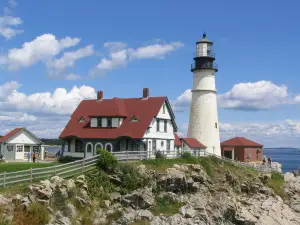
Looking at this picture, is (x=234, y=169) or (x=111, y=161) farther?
(x=234, y=169)

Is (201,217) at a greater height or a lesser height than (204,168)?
lesser

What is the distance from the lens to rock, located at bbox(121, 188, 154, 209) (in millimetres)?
29023

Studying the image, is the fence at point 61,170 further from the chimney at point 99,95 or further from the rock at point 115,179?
the chimney at point 99,95

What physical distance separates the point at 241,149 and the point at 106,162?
99.0ft

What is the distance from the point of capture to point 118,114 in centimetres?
4031

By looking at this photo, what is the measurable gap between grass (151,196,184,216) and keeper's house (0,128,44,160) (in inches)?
654

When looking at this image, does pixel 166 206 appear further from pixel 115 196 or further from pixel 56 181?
pixel 56 181

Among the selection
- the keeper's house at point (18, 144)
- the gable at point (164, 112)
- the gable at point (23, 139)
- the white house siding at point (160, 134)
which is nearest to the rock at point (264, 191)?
the white house siding at point (160, 134)

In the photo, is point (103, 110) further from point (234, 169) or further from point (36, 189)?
point (36, 189)

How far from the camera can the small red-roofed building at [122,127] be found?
39344 mm

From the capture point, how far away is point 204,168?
122 ft

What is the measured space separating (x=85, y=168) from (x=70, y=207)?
16.7 feet

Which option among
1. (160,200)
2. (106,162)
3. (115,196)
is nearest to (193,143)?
(160,200)

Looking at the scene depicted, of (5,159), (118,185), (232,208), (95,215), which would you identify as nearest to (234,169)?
(232,208)
